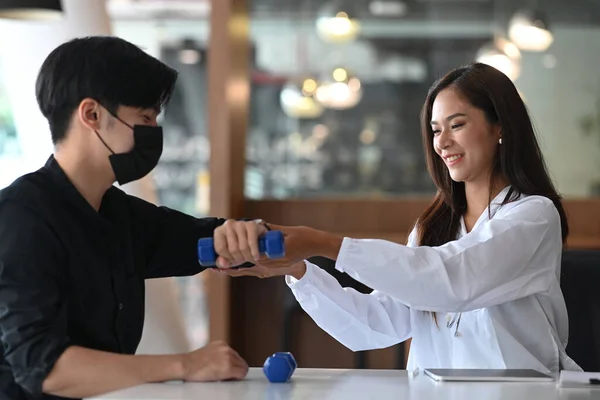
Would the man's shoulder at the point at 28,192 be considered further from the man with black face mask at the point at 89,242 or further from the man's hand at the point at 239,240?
the man's hand at the point at 239,240

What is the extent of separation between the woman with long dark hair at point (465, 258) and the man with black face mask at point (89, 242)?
0.64ft

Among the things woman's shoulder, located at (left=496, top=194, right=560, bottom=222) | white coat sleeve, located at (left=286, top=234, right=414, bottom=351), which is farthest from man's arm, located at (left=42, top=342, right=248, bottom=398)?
woman's shoulder, located at (left=496, top=194, right=560, bottom=222)

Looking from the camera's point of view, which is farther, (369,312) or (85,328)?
(369,312)

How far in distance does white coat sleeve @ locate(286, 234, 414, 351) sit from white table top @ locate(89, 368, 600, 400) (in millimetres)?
387

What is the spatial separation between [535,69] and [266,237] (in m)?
6.64

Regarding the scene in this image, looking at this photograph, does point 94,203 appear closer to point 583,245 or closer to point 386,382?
point 386,382

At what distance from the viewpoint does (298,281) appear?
2025mm

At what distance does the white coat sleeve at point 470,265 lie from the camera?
5.80 ft

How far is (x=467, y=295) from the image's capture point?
1.80 m

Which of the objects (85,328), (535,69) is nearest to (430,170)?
(85,328)

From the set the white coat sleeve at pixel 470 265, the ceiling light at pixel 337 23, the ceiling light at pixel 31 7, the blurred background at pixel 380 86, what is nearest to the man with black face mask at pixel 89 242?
the white coat sleeve at pixel 470 265

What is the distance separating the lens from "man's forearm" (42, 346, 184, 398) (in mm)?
1517

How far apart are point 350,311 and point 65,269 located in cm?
69

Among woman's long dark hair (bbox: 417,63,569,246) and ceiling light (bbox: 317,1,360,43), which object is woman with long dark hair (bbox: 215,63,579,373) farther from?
ceiling light (bbox: 317,1,360,43)
